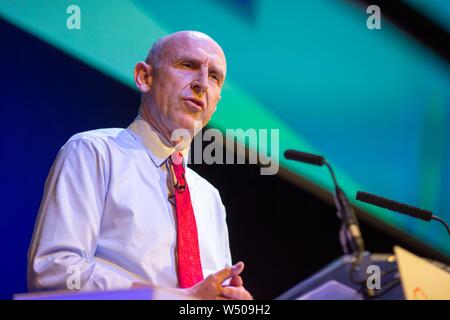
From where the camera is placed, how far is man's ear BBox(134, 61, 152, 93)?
2260 mm

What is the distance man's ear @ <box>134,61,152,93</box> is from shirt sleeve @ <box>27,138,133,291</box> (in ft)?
1.29

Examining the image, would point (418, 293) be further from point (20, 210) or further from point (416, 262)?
point (20, 210)

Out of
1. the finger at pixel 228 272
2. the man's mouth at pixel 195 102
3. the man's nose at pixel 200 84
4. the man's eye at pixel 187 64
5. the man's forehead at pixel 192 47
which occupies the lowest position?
the finger at pixel 228 272

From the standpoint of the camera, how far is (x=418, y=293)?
3.87 feet

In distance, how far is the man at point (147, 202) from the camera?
1.61 meters

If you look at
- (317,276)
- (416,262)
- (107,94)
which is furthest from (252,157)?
(416,262)

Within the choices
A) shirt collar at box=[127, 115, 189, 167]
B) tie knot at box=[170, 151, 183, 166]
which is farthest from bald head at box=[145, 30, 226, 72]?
tie knot at box=[170, 151, 183, 166]

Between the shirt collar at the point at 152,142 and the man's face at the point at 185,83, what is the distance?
5 centimetres

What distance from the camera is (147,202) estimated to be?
76.3 inches

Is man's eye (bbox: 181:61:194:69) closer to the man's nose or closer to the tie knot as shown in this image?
the man's nose

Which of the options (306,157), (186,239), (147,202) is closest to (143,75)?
(147,202)

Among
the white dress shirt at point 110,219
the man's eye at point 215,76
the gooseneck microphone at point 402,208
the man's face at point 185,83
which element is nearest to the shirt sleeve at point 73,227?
the white dress shirt at point 110,219

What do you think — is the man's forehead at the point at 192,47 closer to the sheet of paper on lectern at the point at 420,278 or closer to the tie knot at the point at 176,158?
the tie knot at the point at 176,158
